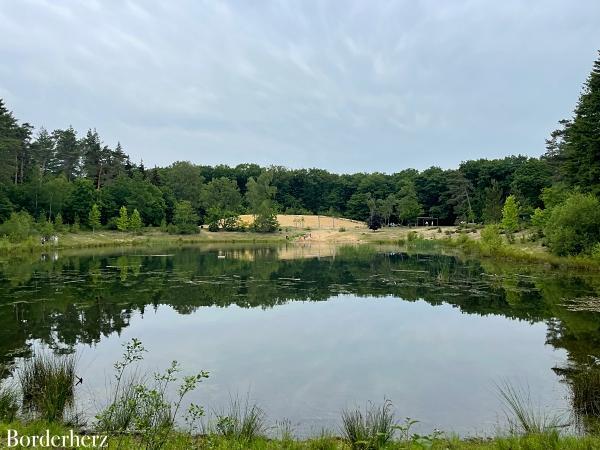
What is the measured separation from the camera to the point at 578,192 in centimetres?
3400

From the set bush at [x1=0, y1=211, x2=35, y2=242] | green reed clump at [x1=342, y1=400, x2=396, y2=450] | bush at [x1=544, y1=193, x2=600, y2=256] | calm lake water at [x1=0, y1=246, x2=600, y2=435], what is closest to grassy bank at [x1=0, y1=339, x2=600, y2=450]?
green reed clump at [x1=342, y1=400, x2=396, y2=450]

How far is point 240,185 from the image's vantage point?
118 meters

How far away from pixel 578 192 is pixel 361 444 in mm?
33783

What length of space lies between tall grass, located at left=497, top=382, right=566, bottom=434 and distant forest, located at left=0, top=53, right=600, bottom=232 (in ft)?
101

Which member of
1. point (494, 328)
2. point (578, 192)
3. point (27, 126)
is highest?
point (27, 126)

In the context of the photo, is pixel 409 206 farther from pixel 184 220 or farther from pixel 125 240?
pixel 125 240

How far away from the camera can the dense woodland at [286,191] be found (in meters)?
34.3

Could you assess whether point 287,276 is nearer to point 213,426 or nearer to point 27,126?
point 213,426

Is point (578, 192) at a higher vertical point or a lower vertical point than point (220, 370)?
higher

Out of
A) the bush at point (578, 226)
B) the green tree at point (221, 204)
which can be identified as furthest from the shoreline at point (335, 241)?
the green tree at point (221, 204)

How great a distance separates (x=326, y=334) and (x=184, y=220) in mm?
60332

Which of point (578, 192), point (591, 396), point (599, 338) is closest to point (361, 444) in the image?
point (591, 396)

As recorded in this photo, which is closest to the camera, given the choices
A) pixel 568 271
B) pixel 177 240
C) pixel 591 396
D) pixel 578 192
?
pixel 591 396

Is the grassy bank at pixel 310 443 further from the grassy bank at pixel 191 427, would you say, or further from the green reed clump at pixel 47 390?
the green reed clump at pixel 47 390
